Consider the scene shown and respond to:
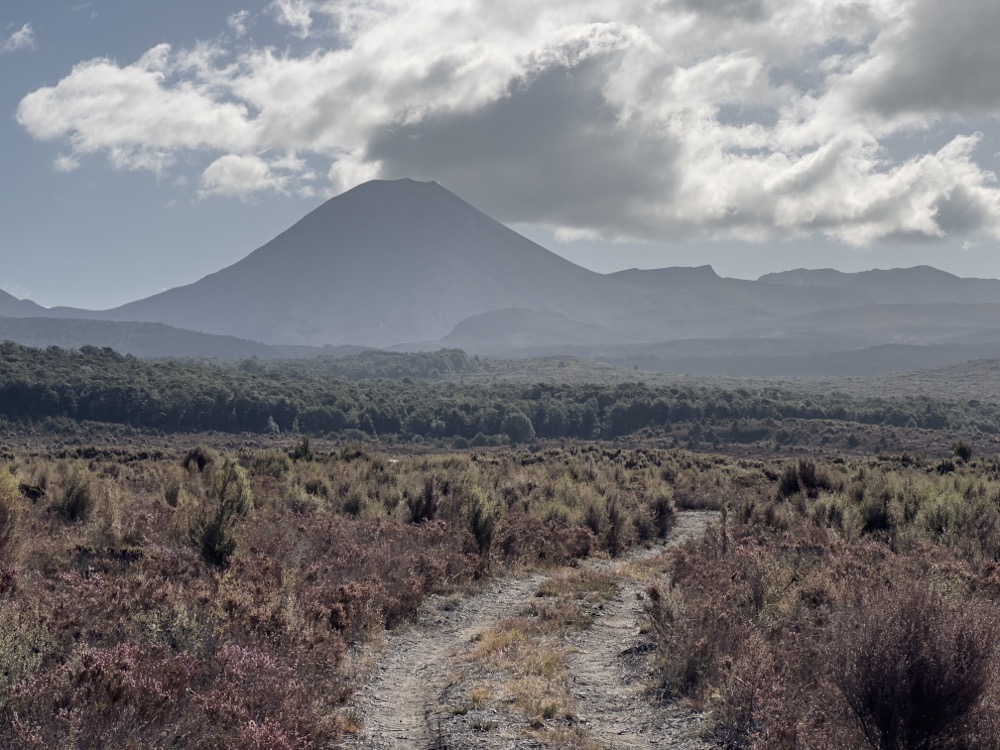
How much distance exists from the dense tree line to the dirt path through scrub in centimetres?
6709

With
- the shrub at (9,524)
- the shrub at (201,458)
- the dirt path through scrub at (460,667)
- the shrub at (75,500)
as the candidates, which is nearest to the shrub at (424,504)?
the dirt path through scrub at (460,667)

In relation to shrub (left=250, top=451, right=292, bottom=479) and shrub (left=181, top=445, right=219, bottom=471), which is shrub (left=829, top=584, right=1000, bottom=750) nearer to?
shrub (left=250, top=451, right=292, bottom=479)

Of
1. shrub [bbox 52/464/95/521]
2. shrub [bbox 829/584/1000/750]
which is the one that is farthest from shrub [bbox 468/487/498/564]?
shrub [bbox 829/584/1000/750]

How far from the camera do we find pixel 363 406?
86.8 m

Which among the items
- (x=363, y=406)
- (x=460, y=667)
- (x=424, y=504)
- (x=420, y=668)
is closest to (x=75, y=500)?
(x=424, y=504)

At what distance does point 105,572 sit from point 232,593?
8.08 ft

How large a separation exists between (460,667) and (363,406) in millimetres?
78493

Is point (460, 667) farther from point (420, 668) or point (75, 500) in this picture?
point (75, 500)

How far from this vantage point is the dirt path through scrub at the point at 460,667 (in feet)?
24.2

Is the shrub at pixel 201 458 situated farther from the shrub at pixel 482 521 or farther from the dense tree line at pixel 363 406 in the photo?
the dense tree line at pixel 363 406

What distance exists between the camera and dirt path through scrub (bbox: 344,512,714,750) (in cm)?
736

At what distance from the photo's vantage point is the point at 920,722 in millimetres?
5723

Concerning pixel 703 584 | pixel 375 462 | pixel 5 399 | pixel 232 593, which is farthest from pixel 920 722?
pixel 5 399

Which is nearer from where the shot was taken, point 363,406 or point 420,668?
point 420,668
